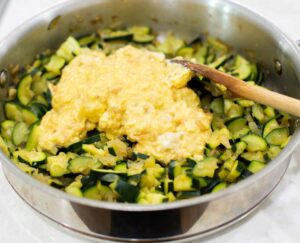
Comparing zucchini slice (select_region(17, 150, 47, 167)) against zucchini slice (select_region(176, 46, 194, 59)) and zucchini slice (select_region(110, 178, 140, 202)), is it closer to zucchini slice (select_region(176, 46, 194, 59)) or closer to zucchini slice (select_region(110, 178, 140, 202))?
zucchini slice (select_region(110, 178, 140, 202))

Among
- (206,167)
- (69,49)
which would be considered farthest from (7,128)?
(206,167)

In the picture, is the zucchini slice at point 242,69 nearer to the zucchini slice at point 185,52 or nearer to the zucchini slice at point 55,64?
the zucchini slice at point 185,52

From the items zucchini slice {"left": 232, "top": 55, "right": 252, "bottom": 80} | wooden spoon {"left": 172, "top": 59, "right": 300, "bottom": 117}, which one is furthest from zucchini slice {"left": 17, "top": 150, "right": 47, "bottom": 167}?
zucchini slice {"left": 232, "top": 55, "right": 252, "bottom": 80}

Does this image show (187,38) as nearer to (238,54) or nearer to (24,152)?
(238,54)

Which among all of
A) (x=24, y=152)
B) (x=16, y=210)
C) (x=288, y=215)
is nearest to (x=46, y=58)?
(x=24, y=152)

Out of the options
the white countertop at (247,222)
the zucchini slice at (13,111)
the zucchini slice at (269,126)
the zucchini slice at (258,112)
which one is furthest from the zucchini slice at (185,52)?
the zucchini slice at (13,111)

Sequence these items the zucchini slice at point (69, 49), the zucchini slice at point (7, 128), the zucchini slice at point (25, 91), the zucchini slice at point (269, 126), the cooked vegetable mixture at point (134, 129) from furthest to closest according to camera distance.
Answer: the zucchini slice at point (69, 49) → the zucchini slice at point (25, 91) → the zucchini slice at point (7, 128) → the zucchini slice at point (269, 126) → the cooked vegetable mixture at point (134, 129)
